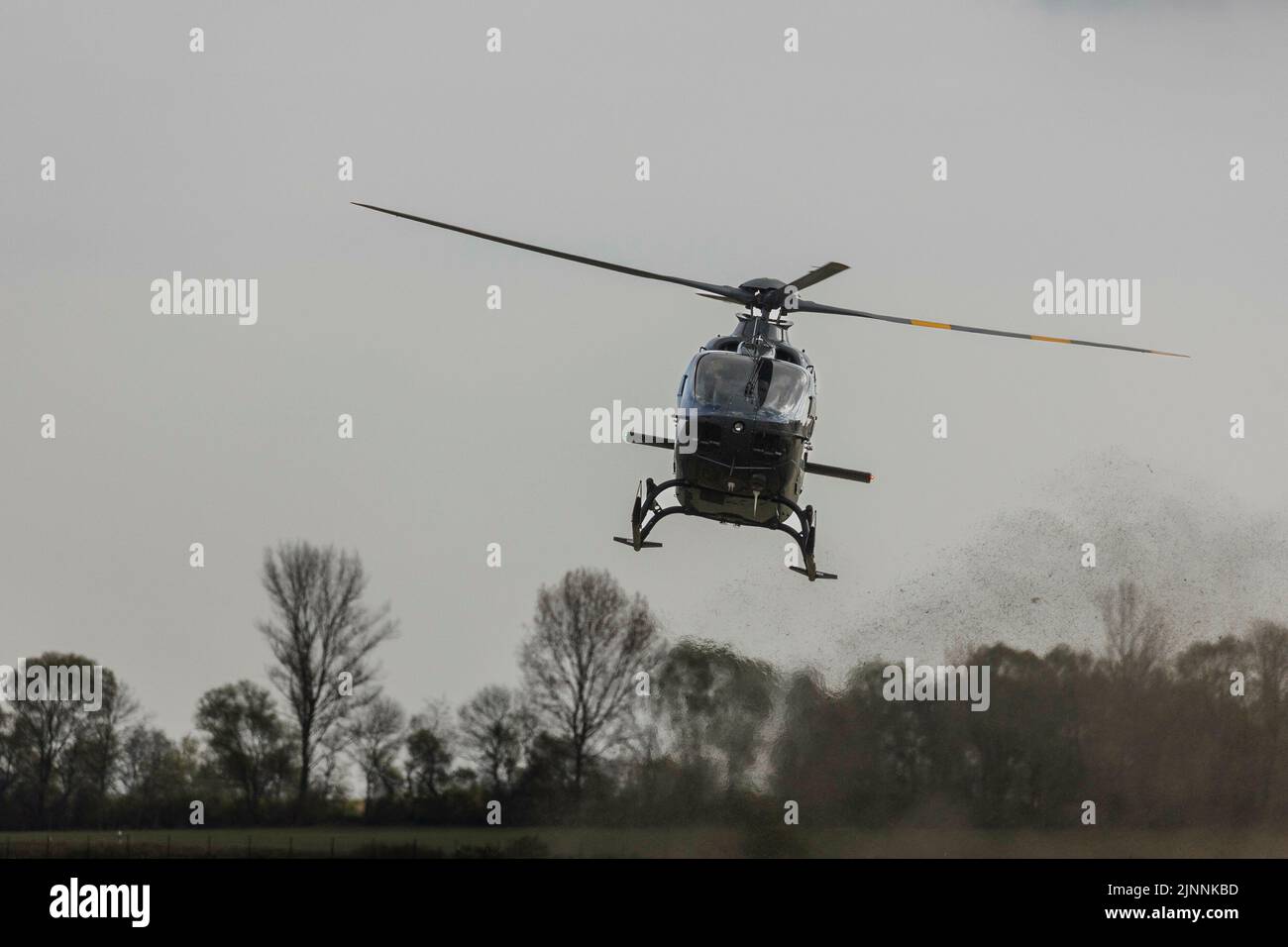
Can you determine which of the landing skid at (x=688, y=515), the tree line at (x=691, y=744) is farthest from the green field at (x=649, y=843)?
the landing skid at (x=688, y=515)

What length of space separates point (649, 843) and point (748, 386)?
1331 cm

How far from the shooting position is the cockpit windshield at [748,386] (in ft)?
115

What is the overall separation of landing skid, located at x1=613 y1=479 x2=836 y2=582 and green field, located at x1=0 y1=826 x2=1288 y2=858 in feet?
29.3

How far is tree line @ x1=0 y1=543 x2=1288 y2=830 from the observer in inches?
1762

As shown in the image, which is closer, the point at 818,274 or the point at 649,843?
the point at 818,274

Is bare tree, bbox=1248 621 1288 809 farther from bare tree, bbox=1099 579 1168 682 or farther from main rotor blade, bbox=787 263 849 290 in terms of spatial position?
main rotor blade, bbox=787 263 849 290

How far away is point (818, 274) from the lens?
35.3 m

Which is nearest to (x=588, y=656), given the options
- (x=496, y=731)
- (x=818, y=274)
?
(x=496, y=731)

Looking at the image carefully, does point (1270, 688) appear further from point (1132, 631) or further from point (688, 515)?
point (688, 515)

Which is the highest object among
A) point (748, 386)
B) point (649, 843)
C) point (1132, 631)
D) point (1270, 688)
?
point (748, 386)

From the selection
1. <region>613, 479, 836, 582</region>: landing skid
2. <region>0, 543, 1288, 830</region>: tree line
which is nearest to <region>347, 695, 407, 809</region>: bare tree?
<region>0, 543, 1288, 830</region>: tree line

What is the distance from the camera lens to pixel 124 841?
1886 inches
